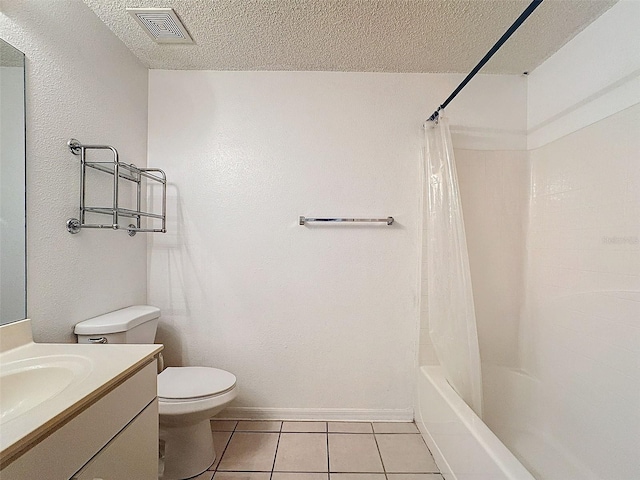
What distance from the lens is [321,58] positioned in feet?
6.45

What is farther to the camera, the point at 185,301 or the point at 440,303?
the point at 185,301

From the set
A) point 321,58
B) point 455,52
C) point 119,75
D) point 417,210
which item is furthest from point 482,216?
point 119,75

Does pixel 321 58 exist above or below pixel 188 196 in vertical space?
above

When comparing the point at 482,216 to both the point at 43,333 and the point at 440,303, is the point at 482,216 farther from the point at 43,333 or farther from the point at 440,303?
the point at 43,333

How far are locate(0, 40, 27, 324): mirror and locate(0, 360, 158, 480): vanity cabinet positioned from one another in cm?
58

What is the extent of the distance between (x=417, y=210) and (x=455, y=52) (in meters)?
0.90

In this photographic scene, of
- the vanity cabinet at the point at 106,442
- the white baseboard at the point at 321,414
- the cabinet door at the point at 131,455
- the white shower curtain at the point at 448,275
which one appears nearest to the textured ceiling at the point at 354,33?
the white shower curtain at the point at 448,275

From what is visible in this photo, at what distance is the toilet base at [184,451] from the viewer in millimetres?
1617

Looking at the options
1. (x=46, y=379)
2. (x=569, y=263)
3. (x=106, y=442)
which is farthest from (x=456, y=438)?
(x=46, y=379)

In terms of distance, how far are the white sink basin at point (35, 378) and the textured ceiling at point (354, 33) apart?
152 cm

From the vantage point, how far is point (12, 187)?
119cm

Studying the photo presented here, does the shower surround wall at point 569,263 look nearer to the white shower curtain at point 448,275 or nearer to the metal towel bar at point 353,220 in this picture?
the white shower curtain at point 448,275

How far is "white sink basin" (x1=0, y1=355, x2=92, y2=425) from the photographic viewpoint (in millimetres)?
964

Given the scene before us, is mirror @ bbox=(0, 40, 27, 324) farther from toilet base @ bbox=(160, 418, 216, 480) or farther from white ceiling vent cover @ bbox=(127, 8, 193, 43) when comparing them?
toilet base @ bbox=(160, 418, 216, 480)
